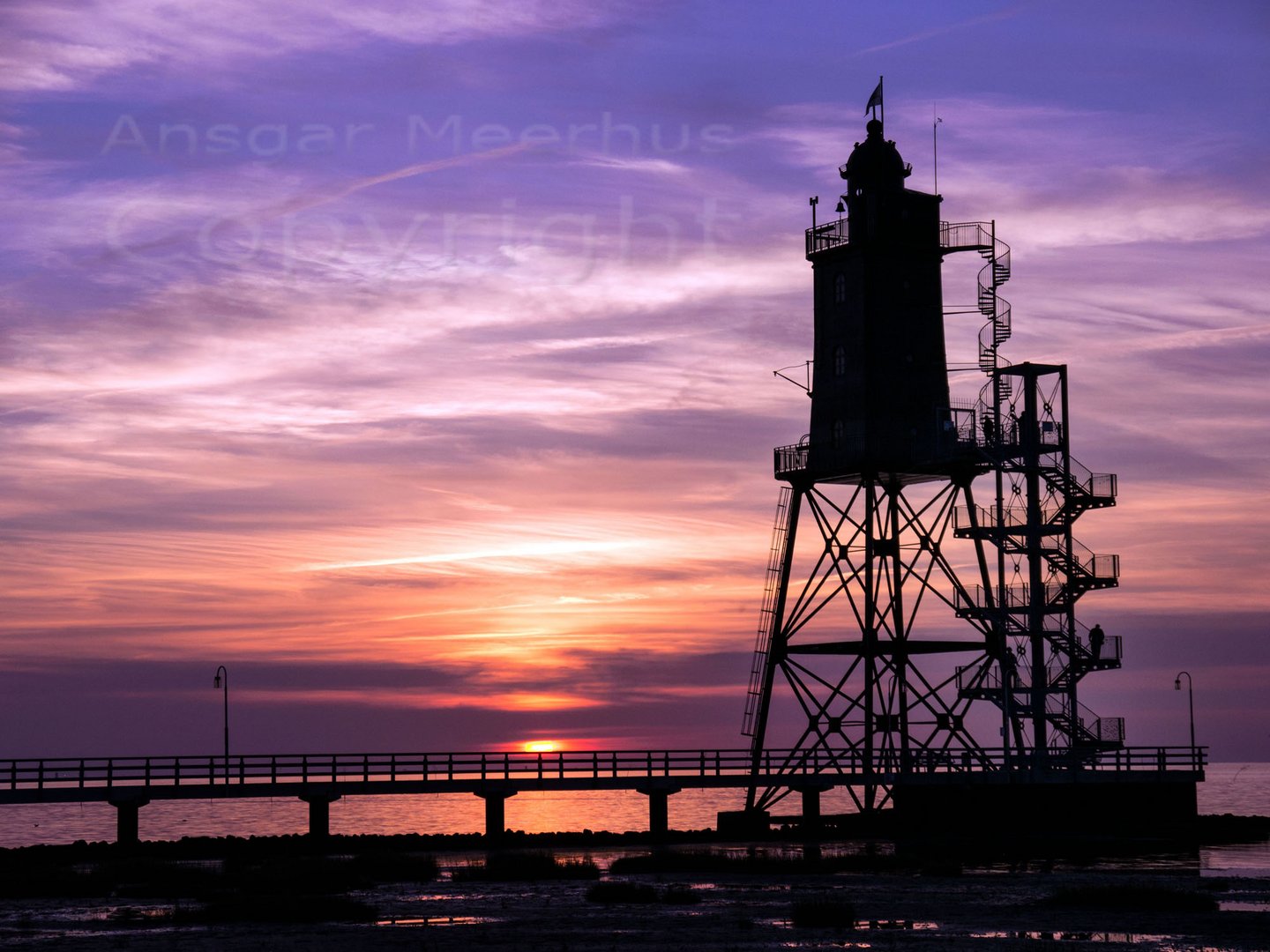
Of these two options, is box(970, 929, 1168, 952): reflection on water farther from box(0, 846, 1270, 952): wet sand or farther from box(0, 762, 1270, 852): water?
box(0, 762, 1270, 852): water

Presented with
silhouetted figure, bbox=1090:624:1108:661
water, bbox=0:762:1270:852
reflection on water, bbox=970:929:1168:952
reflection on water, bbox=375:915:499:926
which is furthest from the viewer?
water, bbox=0:762:1270:852

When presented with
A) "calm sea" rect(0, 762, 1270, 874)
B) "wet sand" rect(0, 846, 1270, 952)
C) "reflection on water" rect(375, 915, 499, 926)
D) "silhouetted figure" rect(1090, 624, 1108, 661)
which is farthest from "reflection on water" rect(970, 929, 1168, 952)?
"calm sea" rect(0, 762, 1270, 874)

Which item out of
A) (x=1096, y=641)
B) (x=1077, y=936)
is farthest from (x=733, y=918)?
(x=1096, y=641)

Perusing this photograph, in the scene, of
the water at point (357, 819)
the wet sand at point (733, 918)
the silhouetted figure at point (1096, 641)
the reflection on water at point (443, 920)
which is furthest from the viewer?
the water at point (357, 819)

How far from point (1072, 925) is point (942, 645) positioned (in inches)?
1277

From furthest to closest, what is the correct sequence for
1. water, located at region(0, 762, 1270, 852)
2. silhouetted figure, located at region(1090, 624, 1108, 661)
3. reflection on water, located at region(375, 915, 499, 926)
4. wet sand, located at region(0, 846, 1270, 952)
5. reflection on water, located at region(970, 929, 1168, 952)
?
water, located at region(0, 762, 1270, 852) < silhouetted figure, located at region(1090, 624, 1108, 661) < reflection on water, located at region(375, 915, 499, 926) < wet sand, located at region(0, 846, 1270, 952) < reflection on water, located at region(970, 929, 1168, 952)

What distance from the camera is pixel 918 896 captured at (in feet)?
132

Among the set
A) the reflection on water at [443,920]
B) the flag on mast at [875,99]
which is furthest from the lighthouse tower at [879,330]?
the reflection on water at [443,920]

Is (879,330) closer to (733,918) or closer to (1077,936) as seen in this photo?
(733,918)

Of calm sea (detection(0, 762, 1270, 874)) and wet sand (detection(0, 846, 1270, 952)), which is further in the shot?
calm sea (detection(0, 762, 1270, 874))

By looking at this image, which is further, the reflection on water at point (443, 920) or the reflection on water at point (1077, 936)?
the reflection on water at point (443, 920)

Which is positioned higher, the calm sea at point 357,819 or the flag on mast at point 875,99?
the flag on mast at point 875,99

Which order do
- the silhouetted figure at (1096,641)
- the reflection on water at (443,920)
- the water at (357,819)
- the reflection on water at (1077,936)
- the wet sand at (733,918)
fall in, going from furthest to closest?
the water at (357,819) < the silhouetted figure at (1096,641) < the reflection on water at (443,920) < the wet sand at (733,918) < the reflection on water at (1077,936)

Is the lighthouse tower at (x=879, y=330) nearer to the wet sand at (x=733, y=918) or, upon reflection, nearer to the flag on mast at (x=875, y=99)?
the flag on mast at (x=875, y=99)
